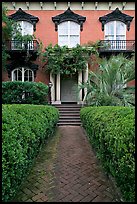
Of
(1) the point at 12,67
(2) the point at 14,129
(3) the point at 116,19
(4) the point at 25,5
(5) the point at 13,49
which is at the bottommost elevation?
(2) the point at 14,129

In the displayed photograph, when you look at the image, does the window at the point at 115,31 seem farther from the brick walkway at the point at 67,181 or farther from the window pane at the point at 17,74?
the brick walkway at the point at 67,181

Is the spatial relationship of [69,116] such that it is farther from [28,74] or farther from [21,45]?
[21,45]

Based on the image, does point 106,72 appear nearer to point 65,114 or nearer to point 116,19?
point 65,114

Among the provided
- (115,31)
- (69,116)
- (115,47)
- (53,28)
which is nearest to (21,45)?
(53,28)

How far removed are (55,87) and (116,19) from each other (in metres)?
7.78

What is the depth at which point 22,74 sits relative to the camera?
1652 cm

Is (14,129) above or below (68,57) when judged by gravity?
below

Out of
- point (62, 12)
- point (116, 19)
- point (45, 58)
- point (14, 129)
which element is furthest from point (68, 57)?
point (14, 129)

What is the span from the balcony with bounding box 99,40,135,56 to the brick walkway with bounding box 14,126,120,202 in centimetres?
1218

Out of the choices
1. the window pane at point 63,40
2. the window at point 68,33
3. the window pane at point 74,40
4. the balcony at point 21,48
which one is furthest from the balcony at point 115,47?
the balcony at point 21,48

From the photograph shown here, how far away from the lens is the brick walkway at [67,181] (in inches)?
119

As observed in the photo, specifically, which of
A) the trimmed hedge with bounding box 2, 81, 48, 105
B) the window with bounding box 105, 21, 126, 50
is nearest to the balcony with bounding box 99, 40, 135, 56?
the window with bounding box 105, 21, 126, 50

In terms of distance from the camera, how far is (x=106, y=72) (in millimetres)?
11156

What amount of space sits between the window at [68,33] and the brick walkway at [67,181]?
12988 mm
